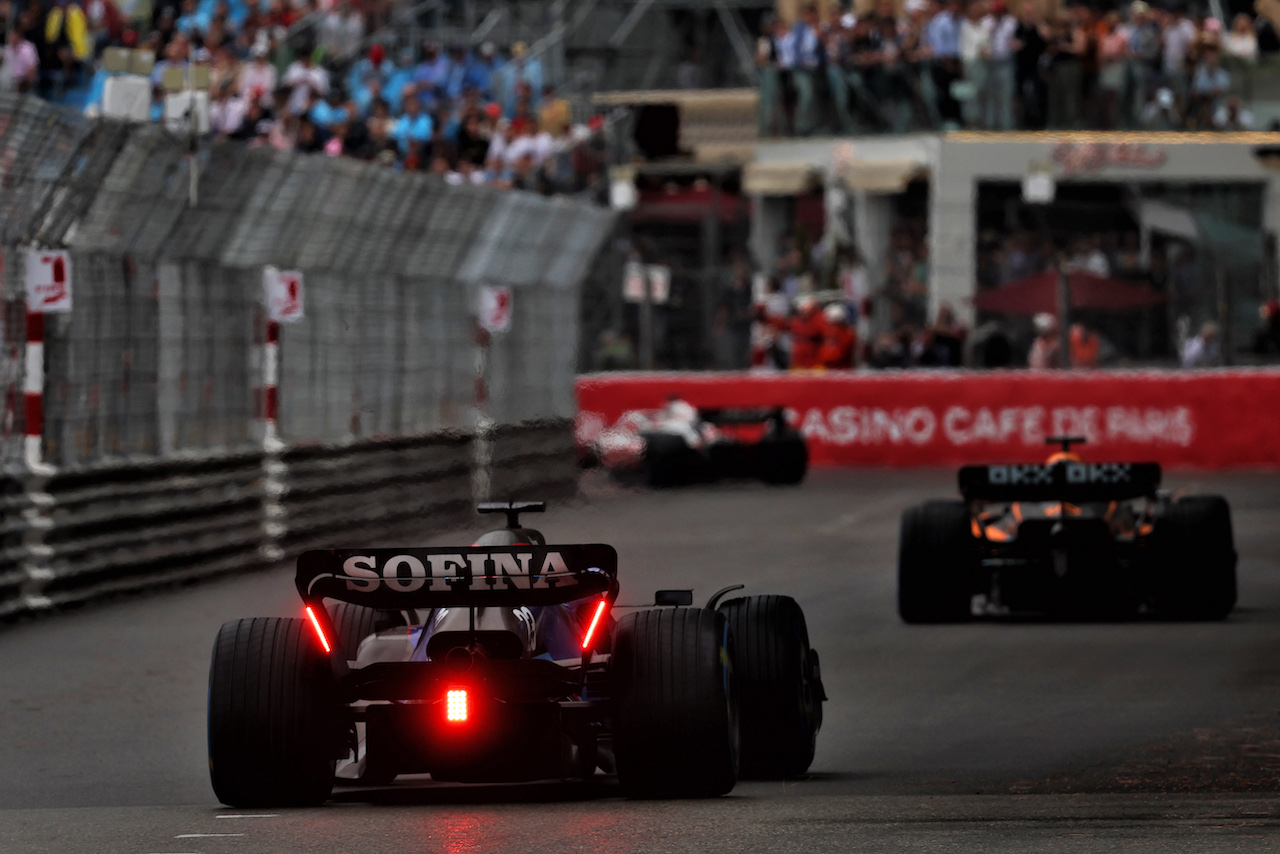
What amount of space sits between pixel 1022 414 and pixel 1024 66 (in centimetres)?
622

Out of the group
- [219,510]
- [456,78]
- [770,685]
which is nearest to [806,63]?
[456,78]

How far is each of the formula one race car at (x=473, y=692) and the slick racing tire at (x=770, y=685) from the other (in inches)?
15.2

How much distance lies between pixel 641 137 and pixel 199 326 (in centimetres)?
2165

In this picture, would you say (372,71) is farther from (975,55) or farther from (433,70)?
(975,55)

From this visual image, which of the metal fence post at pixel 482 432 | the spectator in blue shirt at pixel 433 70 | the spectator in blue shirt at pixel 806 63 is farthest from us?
the spectator in blue shirt at pixel 806 63

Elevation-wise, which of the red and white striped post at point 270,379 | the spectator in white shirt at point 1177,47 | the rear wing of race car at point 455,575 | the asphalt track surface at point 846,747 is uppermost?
the spectator in white shirt at point 1177,47

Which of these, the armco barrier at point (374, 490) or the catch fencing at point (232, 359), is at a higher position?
the catch fencing at point (232, 359)

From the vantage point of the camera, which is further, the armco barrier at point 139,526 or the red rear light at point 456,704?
the armco barrier at point 139,526

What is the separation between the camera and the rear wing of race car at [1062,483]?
510 inches

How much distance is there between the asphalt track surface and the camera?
6.33 m

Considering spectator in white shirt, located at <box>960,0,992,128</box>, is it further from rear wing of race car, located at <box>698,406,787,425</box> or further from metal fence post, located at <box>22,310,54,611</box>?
metal fence post, located at <box>22,310,54,611</box>

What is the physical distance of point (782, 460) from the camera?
25.0 metres

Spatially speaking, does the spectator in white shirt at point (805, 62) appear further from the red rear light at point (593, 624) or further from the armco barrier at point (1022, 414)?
the red rear light at point (593, 624)

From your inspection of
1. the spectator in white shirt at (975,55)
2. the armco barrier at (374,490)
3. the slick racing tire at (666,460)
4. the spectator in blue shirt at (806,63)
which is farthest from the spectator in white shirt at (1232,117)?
the armco barrier at (374,490)
